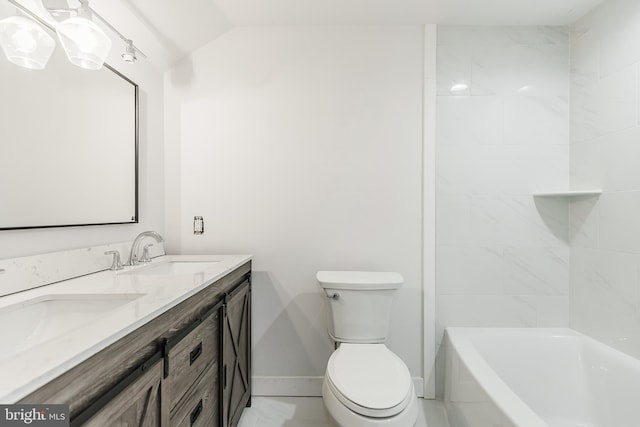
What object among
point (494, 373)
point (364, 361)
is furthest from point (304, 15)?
point (494, 373)

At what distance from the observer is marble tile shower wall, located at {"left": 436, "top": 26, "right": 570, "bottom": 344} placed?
202 centimetres

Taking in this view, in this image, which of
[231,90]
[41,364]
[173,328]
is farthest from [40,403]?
[231,90]

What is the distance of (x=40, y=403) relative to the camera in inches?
21.4

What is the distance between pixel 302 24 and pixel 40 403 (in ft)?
7.09

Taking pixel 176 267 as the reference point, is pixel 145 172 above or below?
above

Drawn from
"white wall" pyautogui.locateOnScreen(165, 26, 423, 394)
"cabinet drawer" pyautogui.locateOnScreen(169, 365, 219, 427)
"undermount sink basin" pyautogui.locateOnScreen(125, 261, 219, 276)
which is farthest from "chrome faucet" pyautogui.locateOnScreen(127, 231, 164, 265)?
"cabinet drawer" pyautogui.locateOnScreen(169, 365, 219, 427)

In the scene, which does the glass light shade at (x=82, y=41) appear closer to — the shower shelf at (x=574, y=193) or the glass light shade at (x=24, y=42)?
the glass light shade at (x=24, y=42)

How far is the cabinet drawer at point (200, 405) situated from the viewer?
3.46 ft

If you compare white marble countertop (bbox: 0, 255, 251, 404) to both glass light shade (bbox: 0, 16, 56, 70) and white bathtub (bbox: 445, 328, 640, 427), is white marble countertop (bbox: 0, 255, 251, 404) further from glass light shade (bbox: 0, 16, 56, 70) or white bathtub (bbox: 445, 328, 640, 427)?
white bathtub (bbox: 445, 328, 640, 427)

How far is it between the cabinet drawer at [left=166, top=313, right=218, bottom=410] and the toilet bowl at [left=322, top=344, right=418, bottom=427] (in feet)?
1.76

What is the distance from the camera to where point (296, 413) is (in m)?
1.89

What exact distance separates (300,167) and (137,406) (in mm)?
1513

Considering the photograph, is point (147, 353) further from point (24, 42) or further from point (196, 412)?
point (24, 42)

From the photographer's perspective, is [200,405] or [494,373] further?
[494,373]
